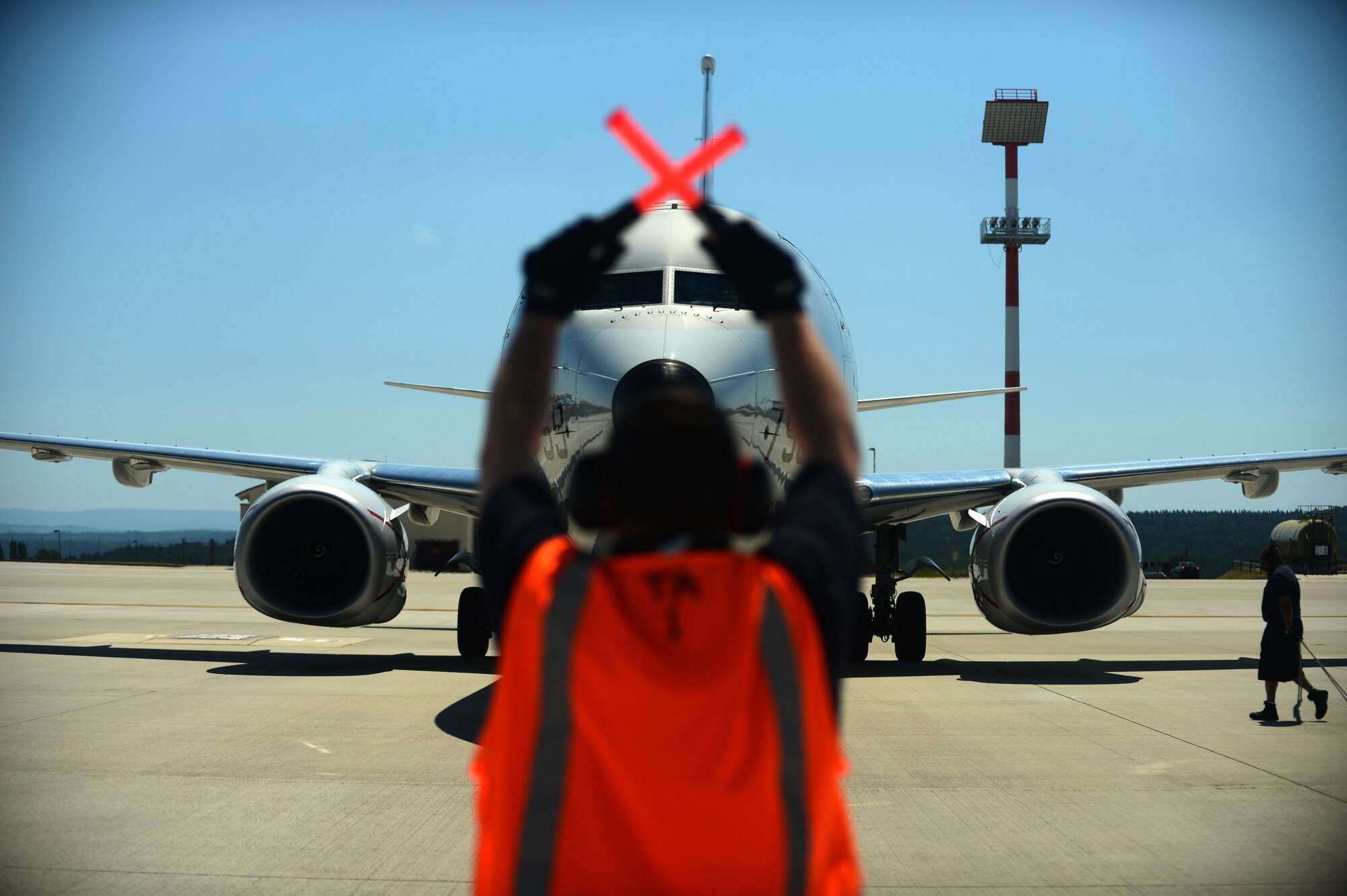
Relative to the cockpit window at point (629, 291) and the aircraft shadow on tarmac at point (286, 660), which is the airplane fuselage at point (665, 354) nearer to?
the cockpit window at point (629, 291)

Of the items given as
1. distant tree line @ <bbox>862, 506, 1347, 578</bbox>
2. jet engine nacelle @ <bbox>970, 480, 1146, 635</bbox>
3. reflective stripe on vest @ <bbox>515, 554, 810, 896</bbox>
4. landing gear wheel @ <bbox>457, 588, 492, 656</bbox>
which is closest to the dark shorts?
jet engine nacelle @ <bbox>970, 480, 1146, 635</bbox>

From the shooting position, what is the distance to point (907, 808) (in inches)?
206

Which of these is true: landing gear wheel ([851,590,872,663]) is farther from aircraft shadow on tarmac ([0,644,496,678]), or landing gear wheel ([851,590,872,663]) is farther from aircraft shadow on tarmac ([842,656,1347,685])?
aircraft shadow on tarmac ([0,644,496,678])

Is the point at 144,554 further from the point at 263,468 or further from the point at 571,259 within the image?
the point at 571,259

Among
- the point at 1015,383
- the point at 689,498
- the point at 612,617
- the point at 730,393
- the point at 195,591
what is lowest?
the point at 195,591

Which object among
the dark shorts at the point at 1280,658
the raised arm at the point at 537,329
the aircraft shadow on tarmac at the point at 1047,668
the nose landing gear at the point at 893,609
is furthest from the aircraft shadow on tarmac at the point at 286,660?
the raised arm at the point at 537,329

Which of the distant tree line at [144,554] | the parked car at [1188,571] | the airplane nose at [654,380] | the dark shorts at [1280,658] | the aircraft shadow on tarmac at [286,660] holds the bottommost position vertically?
the distant tree line at [144,554]

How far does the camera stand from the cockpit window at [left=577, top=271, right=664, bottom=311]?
7934mm

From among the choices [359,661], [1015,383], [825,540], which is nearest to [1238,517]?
[1015,383]

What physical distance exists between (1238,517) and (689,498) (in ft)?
400

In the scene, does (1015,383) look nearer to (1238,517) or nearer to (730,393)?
(730,393)

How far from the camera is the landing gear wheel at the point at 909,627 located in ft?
38.4

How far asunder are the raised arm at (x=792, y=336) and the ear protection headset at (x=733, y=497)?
15cm

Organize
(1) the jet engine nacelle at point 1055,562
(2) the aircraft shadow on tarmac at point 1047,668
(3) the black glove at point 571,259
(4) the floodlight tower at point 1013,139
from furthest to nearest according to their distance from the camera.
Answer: (4) the floodlight tower at point 1013,139 → (2) the aircraft shadow on tarmac at point 1047,668 → (1) the jet engine nacelle at point 1055,562 → (3) the black glove at point 571,259
